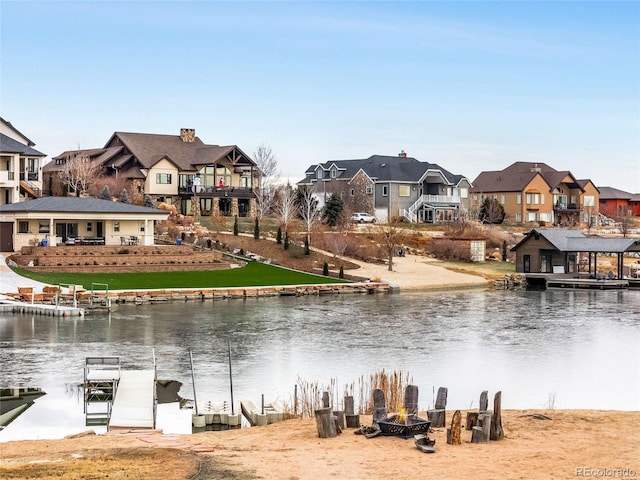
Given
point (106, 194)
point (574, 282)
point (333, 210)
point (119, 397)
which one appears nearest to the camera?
point (119, 397)

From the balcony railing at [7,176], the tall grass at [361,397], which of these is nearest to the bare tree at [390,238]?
the balcony railing at [7,176]

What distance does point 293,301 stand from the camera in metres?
51.8

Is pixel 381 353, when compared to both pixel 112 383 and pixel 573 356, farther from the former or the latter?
pixel 112 383

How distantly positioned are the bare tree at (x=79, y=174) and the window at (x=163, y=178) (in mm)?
4924

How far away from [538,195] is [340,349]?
73619 mm

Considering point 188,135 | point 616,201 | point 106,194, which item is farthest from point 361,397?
point 616,201

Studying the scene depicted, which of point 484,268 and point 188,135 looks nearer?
point 484,268

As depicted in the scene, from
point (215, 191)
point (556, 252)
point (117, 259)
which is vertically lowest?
point (117, 259)

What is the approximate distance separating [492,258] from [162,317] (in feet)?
126

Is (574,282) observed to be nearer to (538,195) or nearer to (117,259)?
(117,259)

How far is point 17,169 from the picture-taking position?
221ft

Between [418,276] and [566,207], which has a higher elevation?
[566,207]

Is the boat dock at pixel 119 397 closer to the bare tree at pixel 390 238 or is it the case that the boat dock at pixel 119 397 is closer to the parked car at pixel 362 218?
the bare tree at pixel 390 238

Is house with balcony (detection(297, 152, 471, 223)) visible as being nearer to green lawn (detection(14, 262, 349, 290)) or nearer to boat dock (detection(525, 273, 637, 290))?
boat dock (detection(525, 273, 637, 290))
